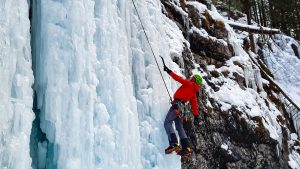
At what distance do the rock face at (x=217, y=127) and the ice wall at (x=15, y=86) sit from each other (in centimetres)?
428

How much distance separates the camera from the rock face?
8.83 meters

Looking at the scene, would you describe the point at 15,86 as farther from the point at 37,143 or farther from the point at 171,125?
the point at 171,125

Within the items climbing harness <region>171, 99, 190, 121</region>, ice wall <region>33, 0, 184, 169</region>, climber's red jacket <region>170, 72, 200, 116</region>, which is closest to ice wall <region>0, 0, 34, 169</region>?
ice wall <region>33, 0, 184, 169</region>

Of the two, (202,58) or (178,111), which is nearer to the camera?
(178,111)

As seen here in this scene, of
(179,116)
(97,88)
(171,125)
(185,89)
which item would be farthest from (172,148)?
(97,88)

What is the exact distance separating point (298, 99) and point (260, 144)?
879cm

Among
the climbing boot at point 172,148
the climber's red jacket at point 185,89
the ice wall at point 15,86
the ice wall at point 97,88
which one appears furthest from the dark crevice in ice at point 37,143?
the climber's red jacket at point 185,89

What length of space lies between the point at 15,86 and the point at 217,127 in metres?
5.78

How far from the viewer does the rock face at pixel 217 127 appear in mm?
8828

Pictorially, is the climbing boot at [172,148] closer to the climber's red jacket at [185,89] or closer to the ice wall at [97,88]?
the ice wall at [97,88]

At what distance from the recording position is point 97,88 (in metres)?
5.60

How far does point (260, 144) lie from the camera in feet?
33.1

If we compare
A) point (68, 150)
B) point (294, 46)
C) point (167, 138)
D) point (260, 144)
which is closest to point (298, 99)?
point (294, 46)

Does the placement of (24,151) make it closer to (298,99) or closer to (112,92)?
(112,92)
